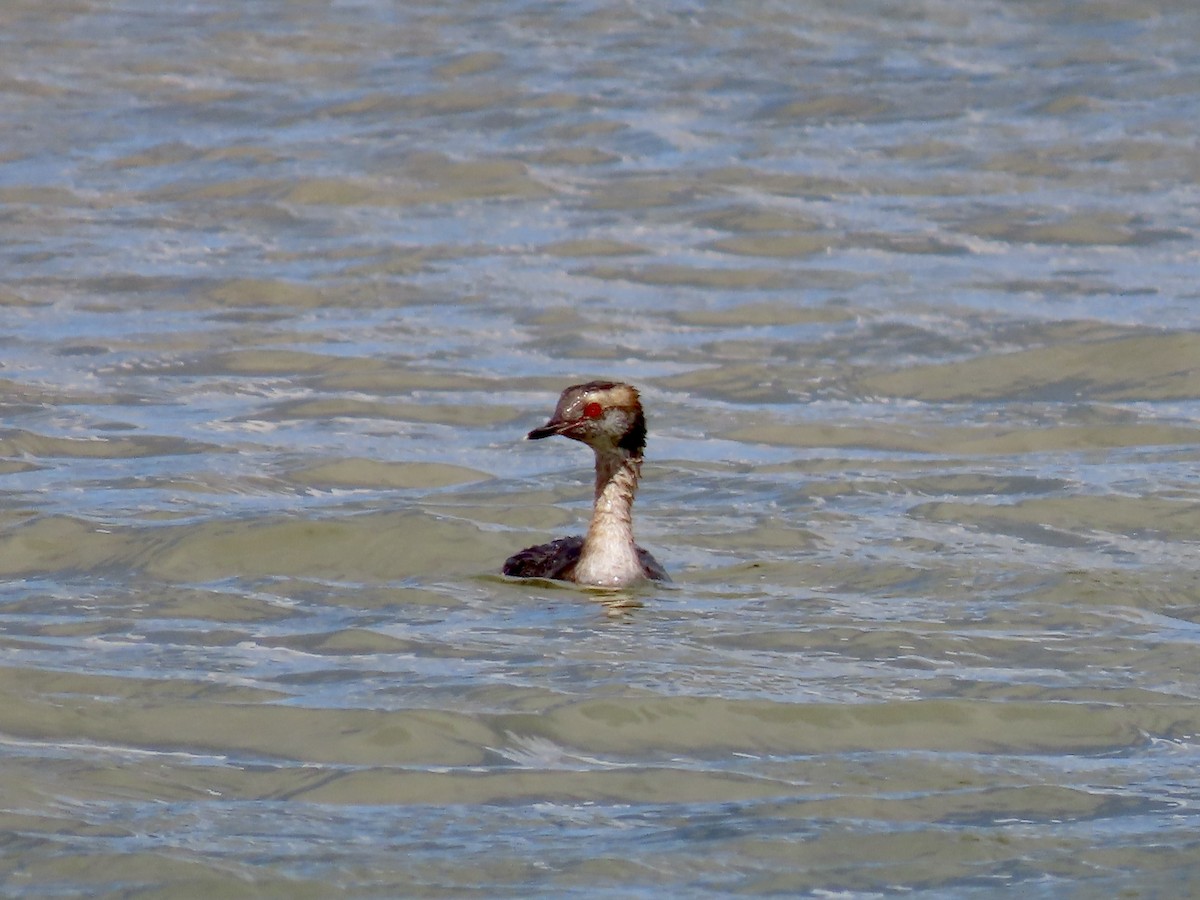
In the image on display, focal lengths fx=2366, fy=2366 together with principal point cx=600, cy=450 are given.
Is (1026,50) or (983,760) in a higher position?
(1026,50)

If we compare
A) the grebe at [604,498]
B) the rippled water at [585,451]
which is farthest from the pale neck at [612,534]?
the rippled water at [585,451]

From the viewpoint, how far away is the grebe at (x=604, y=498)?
439 inches

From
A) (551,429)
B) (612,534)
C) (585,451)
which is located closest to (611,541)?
(612,534)

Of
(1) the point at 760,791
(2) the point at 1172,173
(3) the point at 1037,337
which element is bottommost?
(1) the point at 760,791

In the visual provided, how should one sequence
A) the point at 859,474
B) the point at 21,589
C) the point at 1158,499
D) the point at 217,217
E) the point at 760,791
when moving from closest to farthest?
1. the point at 760,791
2. the point at 21,589
3. the point at 1158,499
4. the point at 859,474
5. the point at 217,217

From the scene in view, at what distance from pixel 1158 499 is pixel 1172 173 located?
9.79 metres

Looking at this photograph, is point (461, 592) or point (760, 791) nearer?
point (760, 791)

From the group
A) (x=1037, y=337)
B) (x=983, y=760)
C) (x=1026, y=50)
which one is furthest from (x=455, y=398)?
(x=1026, y=50)

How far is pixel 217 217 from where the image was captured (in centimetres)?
2116

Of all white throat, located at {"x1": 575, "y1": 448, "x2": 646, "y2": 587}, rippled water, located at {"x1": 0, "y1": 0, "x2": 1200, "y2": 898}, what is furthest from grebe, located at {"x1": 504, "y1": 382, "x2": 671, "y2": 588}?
rippled water, located at {"x1": 0, "y1": 0, "x2": 1200, "y2": 898}

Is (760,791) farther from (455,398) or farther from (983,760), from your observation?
(455,398)

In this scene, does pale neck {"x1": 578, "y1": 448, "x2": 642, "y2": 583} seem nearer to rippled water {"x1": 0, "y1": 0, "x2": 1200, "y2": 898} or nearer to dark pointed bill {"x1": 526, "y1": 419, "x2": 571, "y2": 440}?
rippled water {"x1": 0, "y1": 0, "x2": 1200, "y2": 898}

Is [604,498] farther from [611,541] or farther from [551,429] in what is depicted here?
[551,429]

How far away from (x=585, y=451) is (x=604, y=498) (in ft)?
10.7
